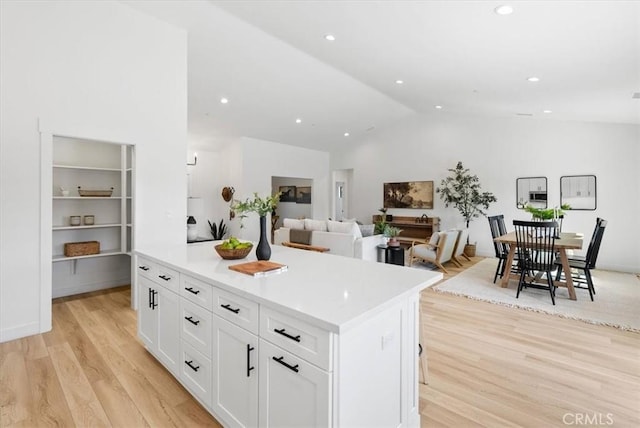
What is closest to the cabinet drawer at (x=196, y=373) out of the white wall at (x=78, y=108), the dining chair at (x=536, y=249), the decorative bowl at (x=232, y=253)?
the decorative bowl at (x=232, y=253)

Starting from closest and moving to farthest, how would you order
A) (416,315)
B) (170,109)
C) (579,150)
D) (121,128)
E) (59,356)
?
(416,315) < (59,356) < (121,128) < (170,109) < (579,150)

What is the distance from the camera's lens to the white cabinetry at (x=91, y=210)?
14.1 feet

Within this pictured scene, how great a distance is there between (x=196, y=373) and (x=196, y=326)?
12.1 inches

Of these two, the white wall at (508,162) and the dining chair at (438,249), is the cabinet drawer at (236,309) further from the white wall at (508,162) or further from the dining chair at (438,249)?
the white wall at (508,162)

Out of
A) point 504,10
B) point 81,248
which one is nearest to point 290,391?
point 504,10

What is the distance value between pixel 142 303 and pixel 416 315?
2.30 meters

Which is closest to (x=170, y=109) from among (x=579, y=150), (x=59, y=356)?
(x=59, y=356)

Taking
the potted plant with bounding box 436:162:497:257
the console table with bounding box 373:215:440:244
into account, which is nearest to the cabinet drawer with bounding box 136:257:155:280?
the potted plant with bounding box 436:162:497:257

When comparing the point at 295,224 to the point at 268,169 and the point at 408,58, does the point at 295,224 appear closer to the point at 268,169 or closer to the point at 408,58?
the point at 268,169

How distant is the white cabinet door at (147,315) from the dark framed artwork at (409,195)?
24.6ft

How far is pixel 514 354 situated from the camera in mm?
2742

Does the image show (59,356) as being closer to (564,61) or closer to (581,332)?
(581,332)

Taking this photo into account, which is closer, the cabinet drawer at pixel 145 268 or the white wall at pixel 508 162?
the cabinet drawer at pixel 145 268

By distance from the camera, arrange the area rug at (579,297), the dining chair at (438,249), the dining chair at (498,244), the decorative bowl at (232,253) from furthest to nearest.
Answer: the dining chair at (438,249)
the dining chair at (498,244)
the area rug at (579,297)
the decorative bowl at (232,253)
